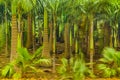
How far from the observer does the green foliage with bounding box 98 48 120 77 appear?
806 inches

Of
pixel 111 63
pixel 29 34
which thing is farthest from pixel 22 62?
pixel 29 34

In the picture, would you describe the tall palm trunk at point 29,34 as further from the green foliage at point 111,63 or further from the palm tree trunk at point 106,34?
the green foliage at point 111,63

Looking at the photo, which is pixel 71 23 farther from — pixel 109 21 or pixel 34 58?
→ pixel 34 58

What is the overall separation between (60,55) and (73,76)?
12330mm

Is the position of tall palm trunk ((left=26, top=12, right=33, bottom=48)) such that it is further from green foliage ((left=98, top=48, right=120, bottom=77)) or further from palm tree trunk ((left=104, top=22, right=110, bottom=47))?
green foliage ((left=98, top=48, right=120, bottom=77))

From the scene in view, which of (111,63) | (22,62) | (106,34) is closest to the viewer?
(22,62)

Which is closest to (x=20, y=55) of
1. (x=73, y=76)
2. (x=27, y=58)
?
(x=27, y=58)

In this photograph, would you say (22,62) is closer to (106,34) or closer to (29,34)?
(29,34)

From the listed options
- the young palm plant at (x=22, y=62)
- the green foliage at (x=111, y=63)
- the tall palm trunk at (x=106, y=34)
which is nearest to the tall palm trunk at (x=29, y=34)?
the tall palm trunk at (x=106, y=34)

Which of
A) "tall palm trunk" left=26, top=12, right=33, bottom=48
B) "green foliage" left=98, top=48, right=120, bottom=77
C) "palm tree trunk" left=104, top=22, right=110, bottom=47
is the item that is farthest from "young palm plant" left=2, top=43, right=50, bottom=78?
"palm tree trunk" left=104, top=22, right=110, bottom=47

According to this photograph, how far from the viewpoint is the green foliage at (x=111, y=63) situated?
2048cm

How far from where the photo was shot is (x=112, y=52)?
67.4ft

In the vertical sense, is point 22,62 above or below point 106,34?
below

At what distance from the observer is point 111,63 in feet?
68.7
